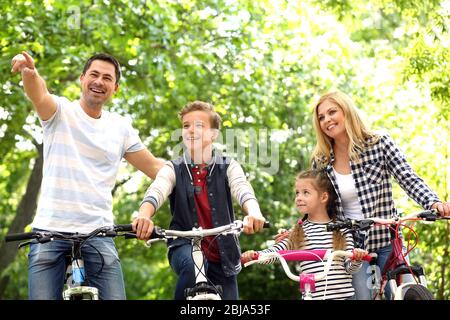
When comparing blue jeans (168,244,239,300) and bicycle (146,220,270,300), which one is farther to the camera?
blue jeans (168,244,239,300)

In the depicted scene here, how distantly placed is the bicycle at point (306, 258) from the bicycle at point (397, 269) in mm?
197

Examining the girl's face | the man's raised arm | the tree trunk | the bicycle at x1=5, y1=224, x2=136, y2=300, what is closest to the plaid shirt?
the girl's face

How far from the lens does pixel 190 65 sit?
1212 cm

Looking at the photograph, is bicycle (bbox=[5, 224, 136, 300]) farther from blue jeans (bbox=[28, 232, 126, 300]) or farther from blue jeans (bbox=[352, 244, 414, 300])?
blue jeans (bbox=[352, 244, 414, 300])

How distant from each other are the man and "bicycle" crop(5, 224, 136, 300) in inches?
5.0

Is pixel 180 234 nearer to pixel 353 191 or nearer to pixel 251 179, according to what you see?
pixel 353 191

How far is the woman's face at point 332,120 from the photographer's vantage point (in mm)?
5262

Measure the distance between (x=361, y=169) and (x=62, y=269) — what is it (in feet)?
6.75

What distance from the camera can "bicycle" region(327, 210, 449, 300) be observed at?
14.0 ft

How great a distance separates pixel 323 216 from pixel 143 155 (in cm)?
130

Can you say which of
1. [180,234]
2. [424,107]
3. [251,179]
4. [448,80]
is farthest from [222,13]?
[180,234]

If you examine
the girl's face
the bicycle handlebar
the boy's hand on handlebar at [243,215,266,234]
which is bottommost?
the bicycle handlebar

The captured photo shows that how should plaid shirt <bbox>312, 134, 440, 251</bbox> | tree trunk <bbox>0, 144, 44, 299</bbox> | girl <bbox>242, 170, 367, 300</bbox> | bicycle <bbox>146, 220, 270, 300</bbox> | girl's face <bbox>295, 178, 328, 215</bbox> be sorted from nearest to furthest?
bicycle <bbox>146, 220, 270, 300</bbox> → girl <bbox>242, 170, 367, 300</bbox> → plaid shirt <bbox>312, 134, 440, 251</bbox> → girl's face <bbox>295, 178, 328, 215</bbox> → tree trunk <bbox>0, 144, 44, 299</bbox>

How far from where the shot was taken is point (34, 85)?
4652 mm
